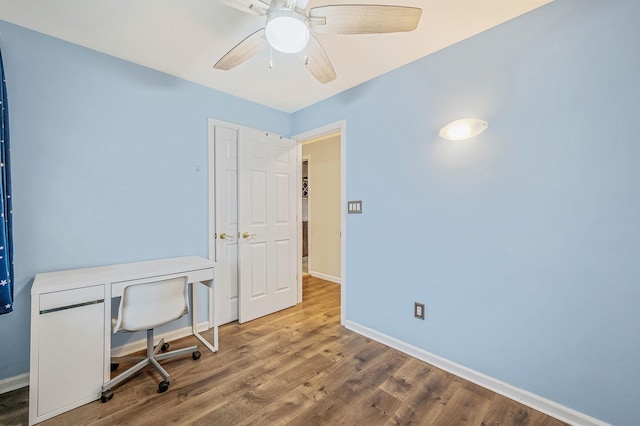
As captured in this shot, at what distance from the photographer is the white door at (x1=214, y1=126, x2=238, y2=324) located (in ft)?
8.92

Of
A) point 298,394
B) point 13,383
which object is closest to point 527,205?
point 298,394

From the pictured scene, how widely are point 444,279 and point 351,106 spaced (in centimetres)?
181

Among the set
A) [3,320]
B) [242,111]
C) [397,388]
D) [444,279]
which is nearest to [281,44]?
[242,111]

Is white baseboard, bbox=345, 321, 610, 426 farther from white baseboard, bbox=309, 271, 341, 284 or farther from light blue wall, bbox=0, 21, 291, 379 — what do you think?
light blue wall, bbox=0, 21, 291, 379

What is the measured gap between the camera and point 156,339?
94.4 inches

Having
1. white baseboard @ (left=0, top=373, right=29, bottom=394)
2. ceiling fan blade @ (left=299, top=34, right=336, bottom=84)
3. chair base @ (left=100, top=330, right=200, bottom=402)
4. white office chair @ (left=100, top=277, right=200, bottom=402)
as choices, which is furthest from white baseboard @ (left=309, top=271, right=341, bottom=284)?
white baseboard @ (left=0, top=373, right=29, bottom=394)

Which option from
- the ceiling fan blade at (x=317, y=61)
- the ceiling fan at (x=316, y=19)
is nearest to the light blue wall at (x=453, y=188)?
the ceiling fan blade at (x=317, y=61)

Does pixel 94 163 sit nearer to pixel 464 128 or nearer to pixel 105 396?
pixel 105 396

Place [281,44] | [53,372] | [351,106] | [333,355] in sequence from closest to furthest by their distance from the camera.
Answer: [281,44]
[53,372]
[333,355]
[351,106]

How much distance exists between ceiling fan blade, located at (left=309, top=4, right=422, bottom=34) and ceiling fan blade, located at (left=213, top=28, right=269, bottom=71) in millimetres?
307

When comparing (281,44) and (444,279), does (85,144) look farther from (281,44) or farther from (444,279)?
(444,279)

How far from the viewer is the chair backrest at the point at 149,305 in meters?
1.73

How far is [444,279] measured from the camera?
207 cm

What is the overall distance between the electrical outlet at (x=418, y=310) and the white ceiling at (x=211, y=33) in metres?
2.01
